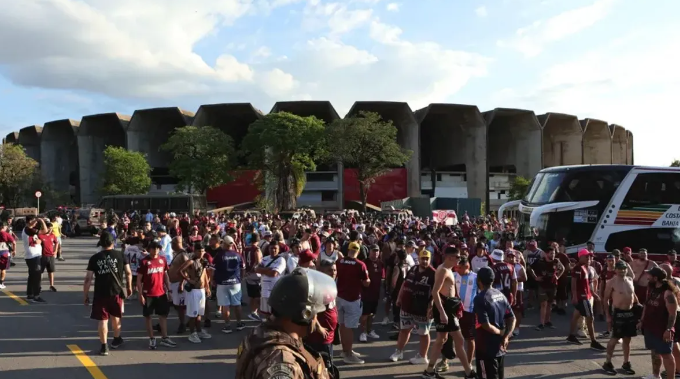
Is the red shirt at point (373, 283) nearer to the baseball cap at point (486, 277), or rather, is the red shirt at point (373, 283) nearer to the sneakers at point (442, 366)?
the sneakers at point (442, 366)

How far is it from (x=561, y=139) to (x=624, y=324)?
Result: 64460mm

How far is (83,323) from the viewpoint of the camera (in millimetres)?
9375

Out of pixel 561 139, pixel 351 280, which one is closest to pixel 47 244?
pixel 351 280

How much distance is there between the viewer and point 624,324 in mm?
7074

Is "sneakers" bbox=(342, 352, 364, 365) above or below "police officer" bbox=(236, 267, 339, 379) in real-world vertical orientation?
below

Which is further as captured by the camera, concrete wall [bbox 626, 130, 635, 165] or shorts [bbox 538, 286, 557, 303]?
concrete wall [bbox 626, 130, 635, 165]

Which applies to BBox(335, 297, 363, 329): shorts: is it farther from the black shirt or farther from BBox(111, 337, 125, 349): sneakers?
BBox(111, 337, 125, 349): sneakers

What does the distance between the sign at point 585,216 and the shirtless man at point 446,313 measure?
31.1 ft

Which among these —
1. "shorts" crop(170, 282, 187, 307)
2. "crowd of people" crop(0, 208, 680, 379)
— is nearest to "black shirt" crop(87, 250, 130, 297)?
"crowd of people" crop(0, 208, 680, 379)

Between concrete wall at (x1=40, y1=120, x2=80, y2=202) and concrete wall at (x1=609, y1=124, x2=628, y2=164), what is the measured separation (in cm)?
7305

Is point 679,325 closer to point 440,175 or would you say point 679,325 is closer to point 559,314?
point 559,314

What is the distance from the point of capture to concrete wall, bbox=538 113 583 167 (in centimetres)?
6431

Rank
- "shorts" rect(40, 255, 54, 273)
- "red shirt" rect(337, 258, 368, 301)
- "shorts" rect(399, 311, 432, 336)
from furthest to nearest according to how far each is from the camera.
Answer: "shorts" rect(40, 255, 54, 273) → "red shirt" rect(337, 258, 368, 301) → "shorts" rect(399, 311, 432, 336)

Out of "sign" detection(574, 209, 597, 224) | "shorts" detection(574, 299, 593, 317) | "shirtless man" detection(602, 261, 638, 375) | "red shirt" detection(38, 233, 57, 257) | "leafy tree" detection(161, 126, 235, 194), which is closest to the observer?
"shirtless man" detection(602, 261, 638, 375)
